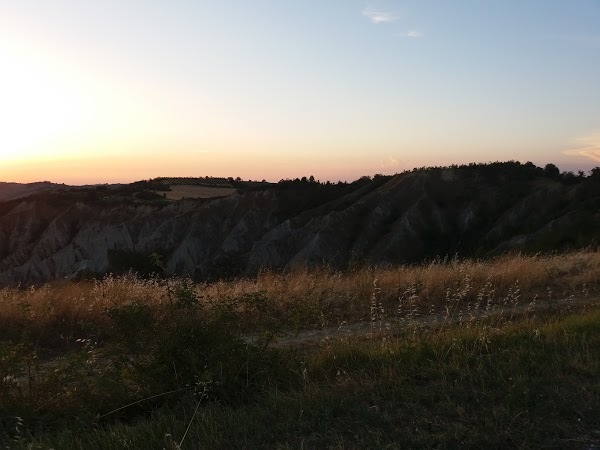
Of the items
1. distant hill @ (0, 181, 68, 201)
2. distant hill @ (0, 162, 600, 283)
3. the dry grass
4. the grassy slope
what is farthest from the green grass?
distant hill @ (0, 181, 68, 201)

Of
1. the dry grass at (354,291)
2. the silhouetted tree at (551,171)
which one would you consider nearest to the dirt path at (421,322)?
the dry grass at (354,291)

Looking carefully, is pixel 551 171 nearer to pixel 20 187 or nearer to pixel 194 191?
pixel 194 191

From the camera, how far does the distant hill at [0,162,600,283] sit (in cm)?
4919

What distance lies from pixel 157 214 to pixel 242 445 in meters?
65.7

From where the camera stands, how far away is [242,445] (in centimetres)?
387

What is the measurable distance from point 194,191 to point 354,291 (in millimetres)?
77197

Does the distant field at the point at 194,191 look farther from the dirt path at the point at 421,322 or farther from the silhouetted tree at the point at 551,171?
the dirt path at the point at 421,322

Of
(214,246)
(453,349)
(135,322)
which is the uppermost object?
(135,322)

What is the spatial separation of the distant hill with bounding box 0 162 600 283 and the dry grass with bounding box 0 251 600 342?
104 feet

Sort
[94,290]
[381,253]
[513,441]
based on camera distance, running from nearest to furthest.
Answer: [513,441] → [94,290] → [381,253]

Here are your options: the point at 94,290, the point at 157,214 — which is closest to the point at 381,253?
the point at 157,214

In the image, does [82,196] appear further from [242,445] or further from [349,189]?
[242,445]

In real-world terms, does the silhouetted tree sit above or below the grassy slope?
above

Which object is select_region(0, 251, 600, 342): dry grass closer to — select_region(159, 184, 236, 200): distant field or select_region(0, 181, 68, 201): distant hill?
select_region(159, 184, 236, 200): distant field
